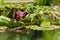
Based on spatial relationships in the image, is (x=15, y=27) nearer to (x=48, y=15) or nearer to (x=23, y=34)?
(x=23, y=34)

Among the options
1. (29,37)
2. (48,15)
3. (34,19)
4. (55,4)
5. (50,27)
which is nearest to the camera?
(29,37)

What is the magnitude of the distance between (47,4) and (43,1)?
0.16m

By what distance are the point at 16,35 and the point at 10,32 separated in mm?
227

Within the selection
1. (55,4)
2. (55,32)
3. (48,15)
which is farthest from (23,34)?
(55,4)

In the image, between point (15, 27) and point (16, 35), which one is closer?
point (16, 35)

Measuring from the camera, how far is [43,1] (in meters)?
9.95

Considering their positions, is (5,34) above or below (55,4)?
above

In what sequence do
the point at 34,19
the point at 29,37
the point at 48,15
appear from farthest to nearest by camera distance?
the point at 48,15 → the point at 34,19 → the point at 29,37

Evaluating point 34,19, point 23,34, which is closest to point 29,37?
point 23,34

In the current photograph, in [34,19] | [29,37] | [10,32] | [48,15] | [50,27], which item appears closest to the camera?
[29,37]

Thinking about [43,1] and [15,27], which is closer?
[15,27]

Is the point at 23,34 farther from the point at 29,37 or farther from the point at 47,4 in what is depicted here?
the point at 47,4

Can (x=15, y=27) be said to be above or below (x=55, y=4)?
above

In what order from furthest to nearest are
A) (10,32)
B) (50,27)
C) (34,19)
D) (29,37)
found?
(34,19), (50,27), (10,32), (29,37)
